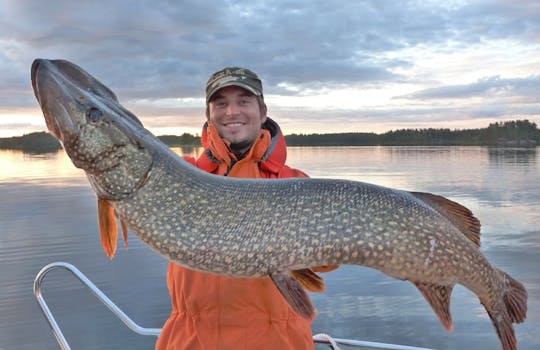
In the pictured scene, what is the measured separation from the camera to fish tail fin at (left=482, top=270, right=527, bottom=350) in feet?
7.43

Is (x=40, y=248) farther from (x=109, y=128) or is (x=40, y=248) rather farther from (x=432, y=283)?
(x=432, y=283)

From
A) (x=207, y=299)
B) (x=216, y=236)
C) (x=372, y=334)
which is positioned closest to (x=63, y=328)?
(x=372, y=334)

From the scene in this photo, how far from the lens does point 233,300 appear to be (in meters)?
2.48

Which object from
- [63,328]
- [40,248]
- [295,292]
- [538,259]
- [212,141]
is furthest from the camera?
[40,248]

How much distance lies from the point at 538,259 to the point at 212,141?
29.2 feet

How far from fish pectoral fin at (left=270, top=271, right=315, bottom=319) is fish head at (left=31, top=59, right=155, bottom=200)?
2.58 feet

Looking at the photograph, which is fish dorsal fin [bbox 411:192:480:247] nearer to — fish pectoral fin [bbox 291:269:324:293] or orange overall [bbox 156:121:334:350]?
fish pectoral fin [bbox 291:269:324:293]

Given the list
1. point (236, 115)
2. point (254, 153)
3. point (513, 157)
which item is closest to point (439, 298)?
point (254, 153)

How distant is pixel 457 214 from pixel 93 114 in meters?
1.83

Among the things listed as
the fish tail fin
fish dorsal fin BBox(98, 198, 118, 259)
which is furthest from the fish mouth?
the fish tail fin

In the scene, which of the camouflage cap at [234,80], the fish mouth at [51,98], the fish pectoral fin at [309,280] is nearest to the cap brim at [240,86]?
the camouflage cap at [234,80]

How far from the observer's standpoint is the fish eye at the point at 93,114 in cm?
219

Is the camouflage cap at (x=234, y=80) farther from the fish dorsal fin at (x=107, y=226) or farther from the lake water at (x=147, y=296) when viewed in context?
the lake water at (x=147, y=296)

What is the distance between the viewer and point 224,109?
116 inches
